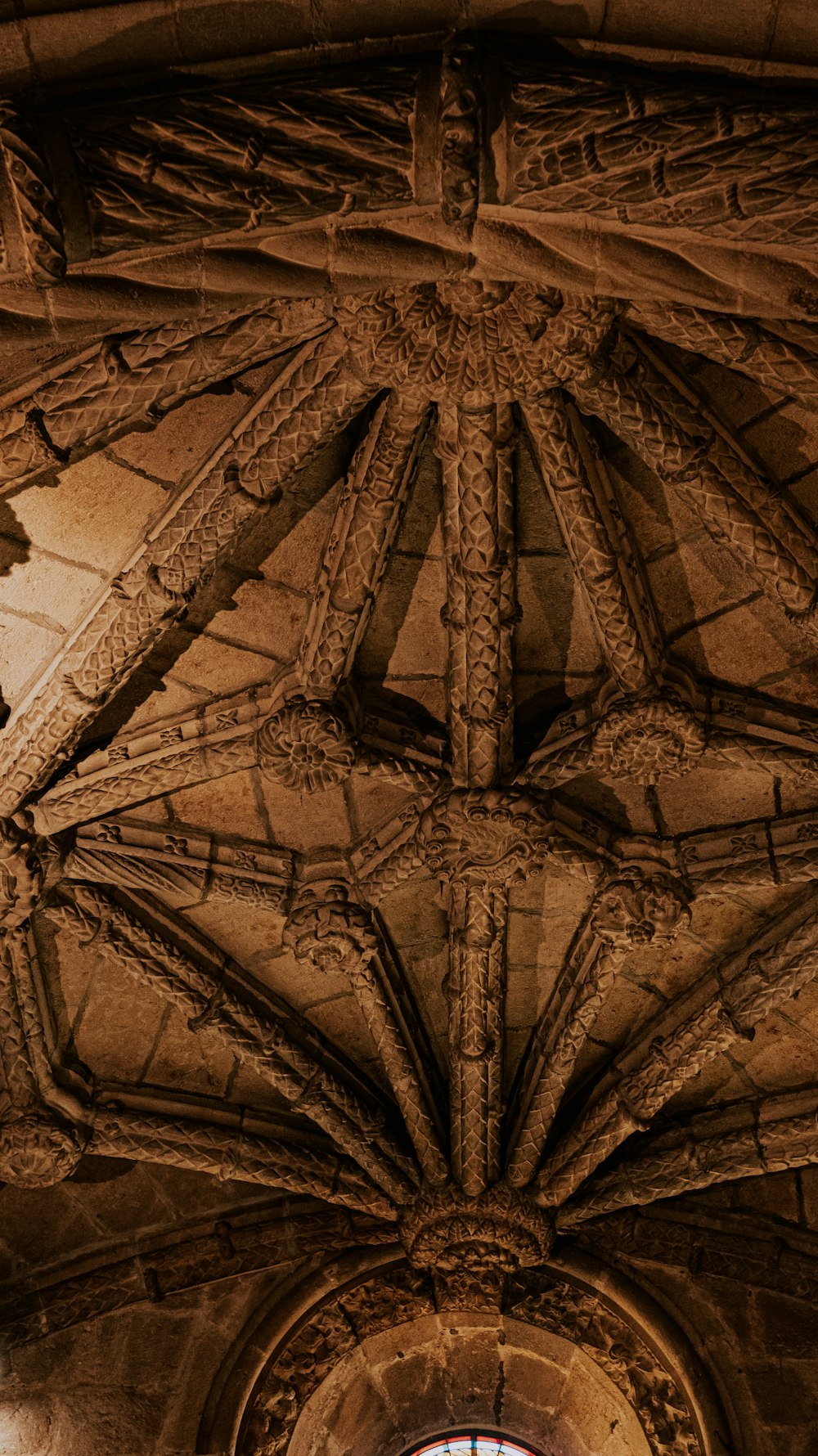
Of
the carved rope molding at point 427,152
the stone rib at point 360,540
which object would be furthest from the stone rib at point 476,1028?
the carved rope molding at point 427,152

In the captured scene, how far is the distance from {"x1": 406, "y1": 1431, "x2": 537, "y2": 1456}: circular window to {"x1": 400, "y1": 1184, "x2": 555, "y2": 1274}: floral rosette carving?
920mm

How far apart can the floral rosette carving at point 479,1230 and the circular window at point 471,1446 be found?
0.92 m

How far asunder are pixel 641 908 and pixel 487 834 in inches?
32.7

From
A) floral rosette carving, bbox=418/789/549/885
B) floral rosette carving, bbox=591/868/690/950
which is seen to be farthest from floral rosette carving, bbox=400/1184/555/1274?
floral rosette carving, bbox=418/789/549/885

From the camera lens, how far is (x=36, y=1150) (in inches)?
249

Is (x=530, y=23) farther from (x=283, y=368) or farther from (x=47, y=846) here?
(x=47, y=846)

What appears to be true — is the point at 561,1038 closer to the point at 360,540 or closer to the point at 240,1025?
the point at 240,1025

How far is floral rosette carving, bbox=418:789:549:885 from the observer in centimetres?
522

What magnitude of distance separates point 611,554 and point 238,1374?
443cm

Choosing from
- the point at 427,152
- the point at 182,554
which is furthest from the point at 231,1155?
the point at 427,152

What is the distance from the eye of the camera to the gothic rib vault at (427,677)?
325cm

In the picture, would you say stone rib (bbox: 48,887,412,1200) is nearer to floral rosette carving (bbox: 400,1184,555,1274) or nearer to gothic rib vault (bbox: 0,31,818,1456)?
gothic rib vault (bbox: 0,31,818,1456)

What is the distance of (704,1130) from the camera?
7.00m

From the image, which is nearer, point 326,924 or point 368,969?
point 326,924
